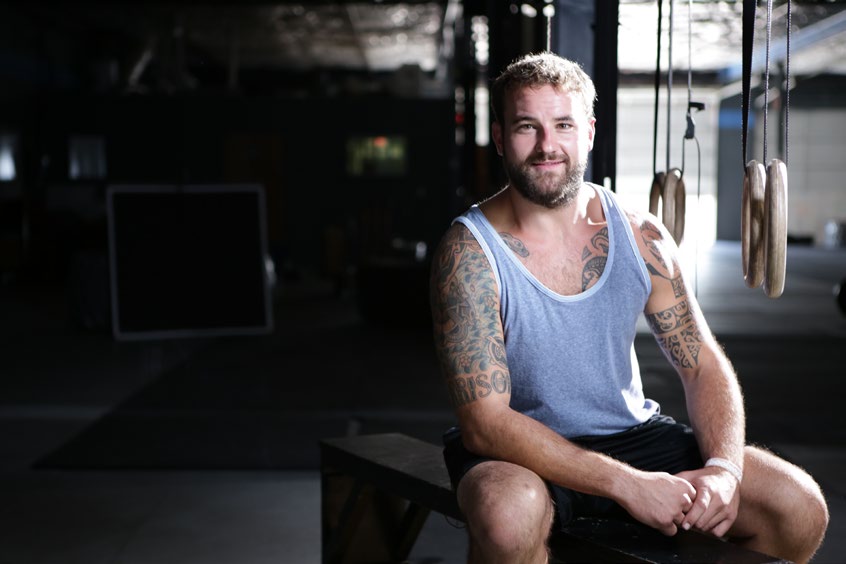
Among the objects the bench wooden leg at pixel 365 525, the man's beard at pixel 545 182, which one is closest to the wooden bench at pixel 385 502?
the bench wooden leg at pixel 365 525

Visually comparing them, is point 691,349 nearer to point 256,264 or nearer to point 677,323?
point 677,323

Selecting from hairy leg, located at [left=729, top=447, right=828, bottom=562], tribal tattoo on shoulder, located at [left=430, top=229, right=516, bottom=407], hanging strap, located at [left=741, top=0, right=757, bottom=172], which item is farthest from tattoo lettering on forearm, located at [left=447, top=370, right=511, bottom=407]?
hanging strap, located at [left=741, top=0, right=757, bottom=172]

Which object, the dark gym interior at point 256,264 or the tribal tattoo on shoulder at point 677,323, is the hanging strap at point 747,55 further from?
the tribal tattoo on shoulder at point 677,323

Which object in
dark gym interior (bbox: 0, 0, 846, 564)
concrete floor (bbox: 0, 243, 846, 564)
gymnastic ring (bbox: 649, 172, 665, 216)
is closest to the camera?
gymnastic ring (bbox: 649, 172, 665, 216)

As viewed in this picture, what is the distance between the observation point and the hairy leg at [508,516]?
1575 millimetres

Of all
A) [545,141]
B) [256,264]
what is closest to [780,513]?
[545,141]

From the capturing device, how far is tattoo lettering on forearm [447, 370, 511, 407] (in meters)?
1.77

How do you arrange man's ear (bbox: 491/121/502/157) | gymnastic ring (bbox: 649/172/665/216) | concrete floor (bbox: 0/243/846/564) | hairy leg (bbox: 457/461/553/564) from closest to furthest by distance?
hairy leg (bbox: 457/461/553/564), man's ear (bbox: 491/121/502/157), gymnastic ring (bbox: 649/172/665/216), concrete floor (bbox: 0/243/846/564)

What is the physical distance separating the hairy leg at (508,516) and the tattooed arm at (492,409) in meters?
0.06

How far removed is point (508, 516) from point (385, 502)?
0.96 meters

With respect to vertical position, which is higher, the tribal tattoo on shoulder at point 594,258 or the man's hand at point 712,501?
the tribal tattoo on shoulder at point 594,258

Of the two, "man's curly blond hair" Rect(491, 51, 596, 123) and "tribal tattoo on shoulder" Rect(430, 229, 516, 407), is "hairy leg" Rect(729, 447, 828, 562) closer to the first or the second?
"tribal tattoo on shoulder" Rect(430, 229, 516, 407)

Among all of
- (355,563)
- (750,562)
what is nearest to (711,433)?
(750,562)

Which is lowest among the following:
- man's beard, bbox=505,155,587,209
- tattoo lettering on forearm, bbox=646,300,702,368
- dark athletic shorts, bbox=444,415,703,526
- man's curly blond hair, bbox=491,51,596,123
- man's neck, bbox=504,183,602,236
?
dark athletic shorts, bbox=444,415,703,526
